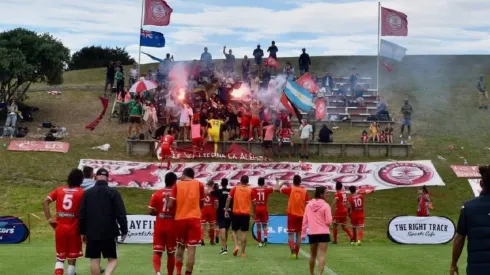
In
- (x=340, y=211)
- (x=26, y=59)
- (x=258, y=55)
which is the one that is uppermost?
(x=258, y=55)

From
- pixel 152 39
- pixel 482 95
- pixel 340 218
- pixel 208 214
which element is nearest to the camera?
pixel 208 214

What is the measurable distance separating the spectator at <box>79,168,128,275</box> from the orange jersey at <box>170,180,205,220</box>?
1.72 m

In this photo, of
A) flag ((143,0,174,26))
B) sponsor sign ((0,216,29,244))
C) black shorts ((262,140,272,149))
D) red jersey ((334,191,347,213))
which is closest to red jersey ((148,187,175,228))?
red jersey ((334,191,347,213))

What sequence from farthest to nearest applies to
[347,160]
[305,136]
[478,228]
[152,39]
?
[152,39], [347,160], [305,136], [478,228]

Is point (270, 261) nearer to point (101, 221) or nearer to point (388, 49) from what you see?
point (101, 221)

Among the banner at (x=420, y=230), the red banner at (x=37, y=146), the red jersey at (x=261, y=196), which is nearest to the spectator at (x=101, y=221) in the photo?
the red jersey at (x=261, y=196)

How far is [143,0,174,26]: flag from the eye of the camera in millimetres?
45688

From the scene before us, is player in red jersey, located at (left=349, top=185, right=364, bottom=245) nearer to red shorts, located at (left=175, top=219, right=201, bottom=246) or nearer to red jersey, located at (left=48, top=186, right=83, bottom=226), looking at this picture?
red shorts, located at (left=175, top=219, right=201, bottom=246)

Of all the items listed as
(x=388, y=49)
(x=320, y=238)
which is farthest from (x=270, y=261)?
(x=388, y=49)

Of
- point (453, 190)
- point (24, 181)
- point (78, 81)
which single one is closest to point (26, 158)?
point (24, 181)

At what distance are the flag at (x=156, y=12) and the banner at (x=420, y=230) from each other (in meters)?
23.6

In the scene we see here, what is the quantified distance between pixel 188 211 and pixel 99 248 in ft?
6.94

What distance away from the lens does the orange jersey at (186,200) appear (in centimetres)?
1453

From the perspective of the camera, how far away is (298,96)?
3966 cm
